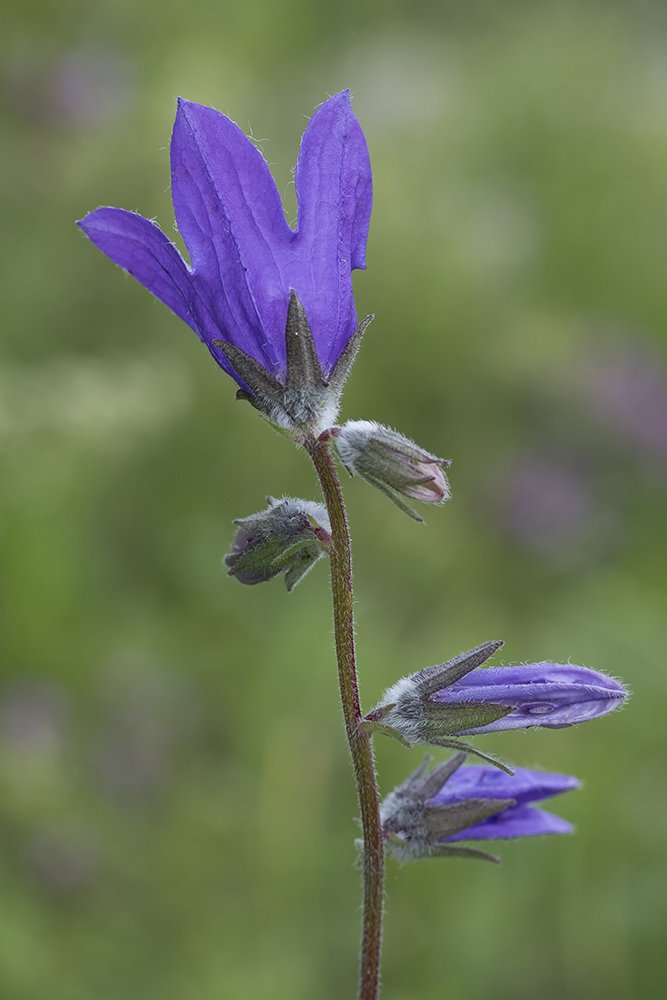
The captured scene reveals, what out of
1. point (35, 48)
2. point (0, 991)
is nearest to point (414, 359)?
point (35, 48)

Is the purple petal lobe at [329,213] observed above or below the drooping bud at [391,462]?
above

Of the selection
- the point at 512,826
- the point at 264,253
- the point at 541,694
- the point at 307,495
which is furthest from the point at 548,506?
the point at 264,253

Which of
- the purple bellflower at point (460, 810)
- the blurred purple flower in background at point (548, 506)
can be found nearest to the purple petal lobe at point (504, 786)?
the purple bellflower at point (460, 810)

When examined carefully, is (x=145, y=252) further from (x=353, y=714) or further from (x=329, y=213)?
(x=353, y=714)

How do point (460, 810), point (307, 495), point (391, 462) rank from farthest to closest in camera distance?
point (307, 495)
point (460, 810)
point (391, 462)

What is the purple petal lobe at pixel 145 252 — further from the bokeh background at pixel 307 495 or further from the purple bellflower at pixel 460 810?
the bokeh background at pixel 307 495
